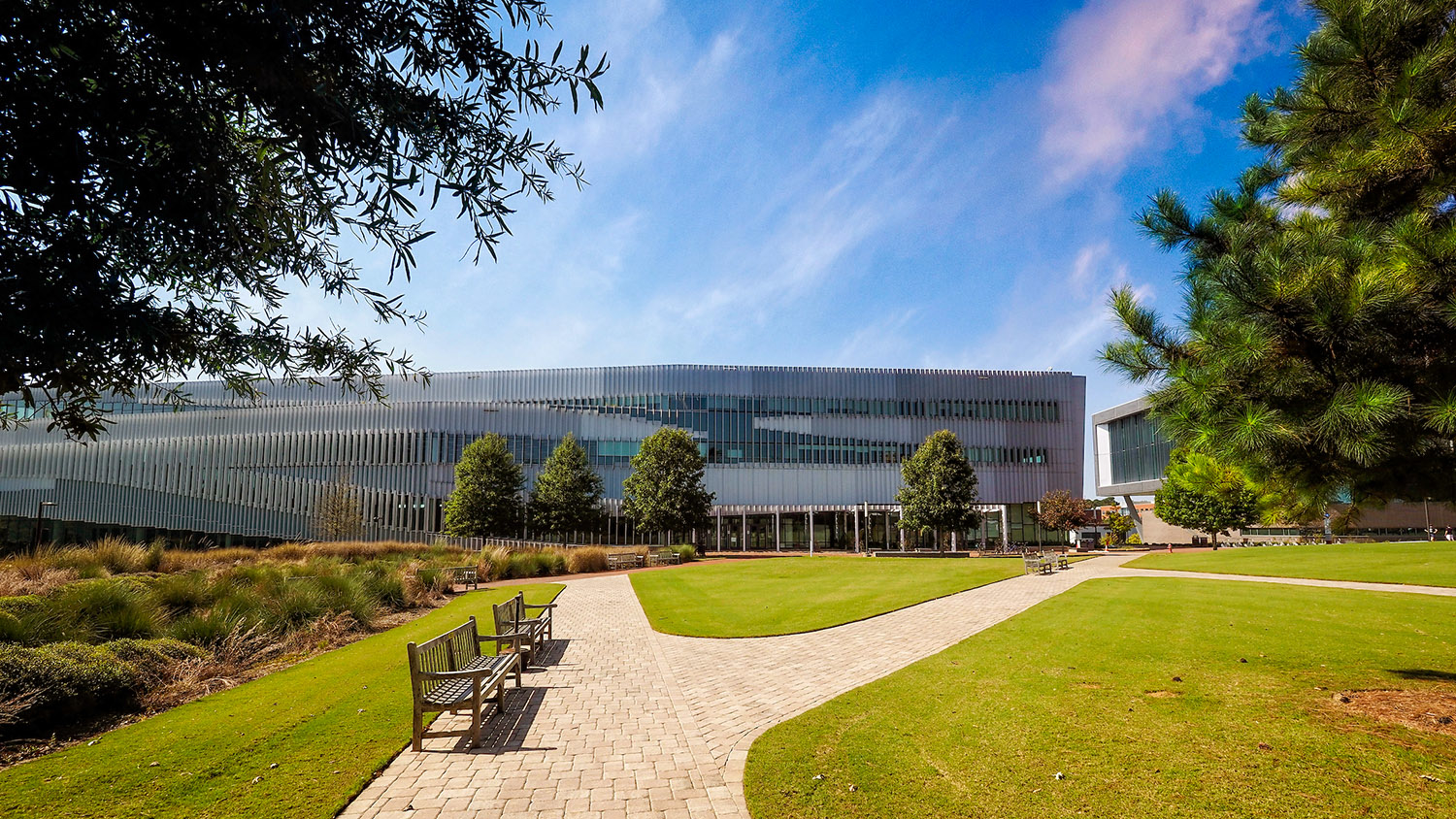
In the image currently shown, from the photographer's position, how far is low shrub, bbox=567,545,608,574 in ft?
110

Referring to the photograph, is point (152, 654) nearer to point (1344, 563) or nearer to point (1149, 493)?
point (1344, 563)

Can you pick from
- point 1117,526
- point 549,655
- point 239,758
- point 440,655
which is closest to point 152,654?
point 239,758

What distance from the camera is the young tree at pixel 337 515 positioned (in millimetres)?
44469

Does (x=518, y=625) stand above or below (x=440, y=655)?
below

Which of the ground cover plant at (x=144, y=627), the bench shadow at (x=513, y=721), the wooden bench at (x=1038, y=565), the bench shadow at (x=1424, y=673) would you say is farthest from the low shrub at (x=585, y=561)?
the bench shadow at (x=1424, y=673)

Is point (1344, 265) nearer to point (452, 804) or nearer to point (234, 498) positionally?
point (452, 804)

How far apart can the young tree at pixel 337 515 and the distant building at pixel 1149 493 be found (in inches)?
2141

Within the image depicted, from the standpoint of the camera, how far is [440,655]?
28.2ft

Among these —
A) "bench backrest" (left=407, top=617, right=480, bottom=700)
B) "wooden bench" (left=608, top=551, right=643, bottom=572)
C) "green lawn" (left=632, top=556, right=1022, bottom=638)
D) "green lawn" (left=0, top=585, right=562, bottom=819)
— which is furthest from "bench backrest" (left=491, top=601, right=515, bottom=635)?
"wooden bench" (left=608, top=551, right=643, bottom=572)

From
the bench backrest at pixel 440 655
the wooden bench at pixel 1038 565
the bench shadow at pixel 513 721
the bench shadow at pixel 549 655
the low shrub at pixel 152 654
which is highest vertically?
the bench backrest at pixel 440 655

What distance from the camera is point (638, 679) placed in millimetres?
10492

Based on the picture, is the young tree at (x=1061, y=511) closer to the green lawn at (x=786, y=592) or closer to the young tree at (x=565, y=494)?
the green lawn at (x=786, y=592)

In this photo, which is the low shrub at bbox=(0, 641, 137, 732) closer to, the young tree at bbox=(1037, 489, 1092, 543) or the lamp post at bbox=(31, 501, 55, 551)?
the lamp post at bbox=(31, 501, 55, 551)

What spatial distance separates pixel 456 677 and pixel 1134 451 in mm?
74926
